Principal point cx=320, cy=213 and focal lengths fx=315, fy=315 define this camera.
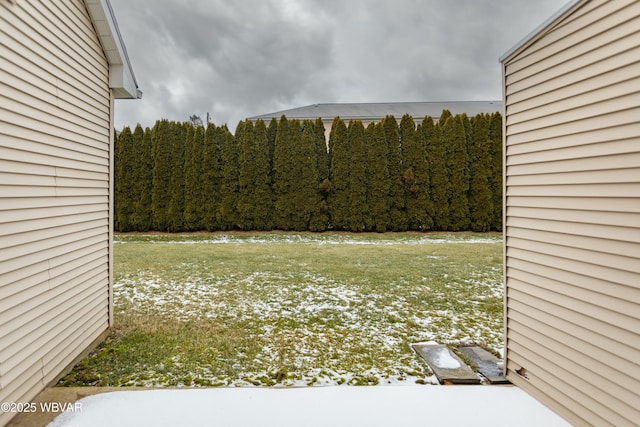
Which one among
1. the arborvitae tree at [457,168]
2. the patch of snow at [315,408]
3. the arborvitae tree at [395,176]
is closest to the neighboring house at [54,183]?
the patch of snow at [315,408]

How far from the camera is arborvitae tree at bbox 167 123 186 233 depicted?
11016 mm

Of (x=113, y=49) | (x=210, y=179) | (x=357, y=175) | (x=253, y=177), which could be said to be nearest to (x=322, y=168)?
(x=357, y=175)

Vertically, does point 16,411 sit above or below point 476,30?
below

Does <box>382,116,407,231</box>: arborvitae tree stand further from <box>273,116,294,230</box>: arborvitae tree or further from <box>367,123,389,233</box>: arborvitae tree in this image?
<box>273,116,294,230</box>: arborvitae tree

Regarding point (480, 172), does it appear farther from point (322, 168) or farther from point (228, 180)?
point (228, 180)

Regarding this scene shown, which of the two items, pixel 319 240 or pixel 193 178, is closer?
pixel 319 240

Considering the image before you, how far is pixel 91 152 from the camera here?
2.90 metres

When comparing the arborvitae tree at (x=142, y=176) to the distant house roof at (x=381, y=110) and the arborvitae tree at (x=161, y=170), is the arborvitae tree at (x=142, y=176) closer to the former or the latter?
the arborvitae tree at (x=161, y=170)

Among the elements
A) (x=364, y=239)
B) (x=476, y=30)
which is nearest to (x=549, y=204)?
(x=364, y=239)

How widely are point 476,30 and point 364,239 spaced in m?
8.91

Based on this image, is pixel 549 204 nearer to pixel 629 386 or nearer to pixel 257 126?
pixel 629 386

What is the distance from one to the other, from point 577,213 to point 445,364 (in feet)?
4.86

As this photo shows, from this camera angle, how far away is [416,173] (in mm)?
11219

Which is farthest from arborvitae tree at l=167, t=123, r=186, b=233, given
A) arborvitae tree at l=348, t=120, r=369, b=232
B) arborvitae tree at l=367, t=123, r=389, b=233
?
arborvitae tree at l=367, t=123, r=389, b=233
